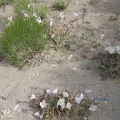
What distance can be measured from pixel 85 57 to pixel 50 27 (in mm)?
607

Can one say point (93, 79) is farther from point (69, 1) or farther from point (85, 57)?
point (69, 1)

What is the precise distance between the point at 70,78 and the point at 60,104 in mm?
599

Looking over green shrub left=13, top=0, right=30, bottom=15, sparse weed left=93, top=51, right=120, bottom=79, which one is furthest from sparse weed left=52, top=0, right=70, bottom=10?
sparse weed left=93, top=51, right=120, bottom=79

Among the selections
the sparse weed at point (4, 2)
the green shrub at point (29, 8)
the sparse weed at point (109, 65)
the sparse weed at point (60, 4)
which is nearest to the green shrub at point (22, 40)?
the green shrub at point (29, 8)

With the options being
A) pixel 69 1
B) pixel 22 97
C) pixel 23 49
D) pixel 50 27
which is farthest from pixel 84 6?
pixel 22 97

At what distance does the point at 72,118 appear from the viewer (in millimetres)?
2891

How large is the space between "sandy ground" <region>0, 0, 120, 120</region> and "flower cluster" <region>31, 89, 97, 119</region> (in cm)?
12

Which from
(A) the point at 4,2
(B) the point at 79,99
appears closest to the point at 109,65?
(B) the point at 79,99

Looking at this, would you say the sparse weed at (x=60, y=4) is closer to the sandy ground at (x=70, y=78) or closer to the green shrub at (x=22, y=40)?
the sandy ground at (x=70, y=78)

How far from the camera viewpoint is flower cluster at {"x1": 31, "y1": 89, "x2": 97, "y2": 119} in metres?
2.88

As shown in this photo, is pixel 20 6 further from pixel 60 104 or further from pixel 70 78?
pixel 60 104

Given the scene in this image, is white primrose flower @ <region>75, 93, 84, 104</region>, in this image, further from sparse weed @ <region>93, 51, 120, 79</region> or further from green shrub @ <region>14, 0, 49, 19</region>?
green shrub @ <region>14, 0, 49, 19</region>

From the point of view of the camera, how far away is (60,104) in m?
2.83

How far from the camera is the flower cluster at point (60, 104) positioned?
9.44ft
